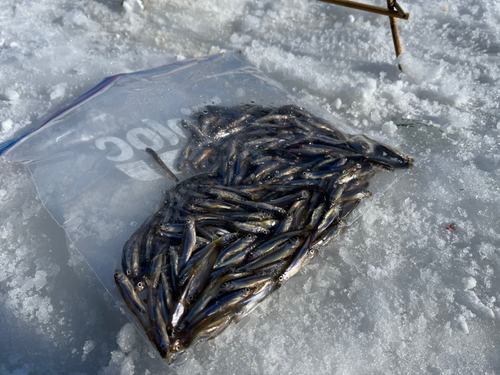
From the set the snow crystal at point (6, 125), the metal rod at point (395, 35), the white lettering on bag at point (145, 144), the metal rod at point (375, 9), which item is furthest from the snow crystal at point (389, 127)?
the snow crystal at point (6, 125)

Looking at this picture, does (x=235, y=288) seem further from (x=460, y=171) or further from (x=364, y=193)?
(x=460, y=171)

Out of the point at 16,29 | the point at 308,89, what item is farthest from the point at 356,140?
the point at 16,29

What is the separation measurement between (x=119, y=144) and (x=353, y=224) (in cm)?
302

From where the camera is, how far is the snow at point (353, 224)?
3.26 metres

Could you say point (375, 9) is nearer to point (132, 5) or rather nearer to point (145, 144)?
point (145, 144)

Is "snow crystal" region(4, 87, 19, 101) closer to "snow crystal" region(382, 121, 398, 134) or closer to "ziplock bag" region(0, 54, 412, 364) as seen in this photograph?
"ziplock bag" region(0, 54, 412, 364)

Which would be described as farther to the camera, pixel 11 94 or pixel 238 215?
pixel 11 94

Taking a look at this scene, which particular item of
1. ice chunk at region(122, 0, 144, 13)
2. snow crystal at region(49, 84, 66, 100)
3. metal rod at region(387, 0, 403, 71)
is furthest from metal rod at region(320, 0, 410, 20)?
snow crystal at region(49, 84, 66, 100)

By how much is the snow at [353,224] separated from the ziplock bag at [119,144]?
1.31 ft

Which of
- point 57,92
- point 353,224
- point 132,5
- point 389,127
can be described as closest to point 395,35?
point 389,127

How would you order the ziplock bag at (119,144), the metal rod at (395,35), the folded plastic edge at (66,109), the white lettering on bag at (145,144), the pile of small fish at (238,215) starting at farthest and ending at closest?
the metal rod at (395,35) → the folded plastic edge at (66,109) → the white lettering on bag at (145,144) → the ziplock bag at (119,144) → the pile of small fish at (238,215)

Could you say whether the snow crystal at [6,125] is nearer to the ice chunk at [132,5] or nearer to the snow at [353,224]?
the snow at [353,224]

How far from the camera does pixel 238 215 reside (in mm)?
3533

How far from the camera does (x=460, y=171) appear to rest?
4.55 m
